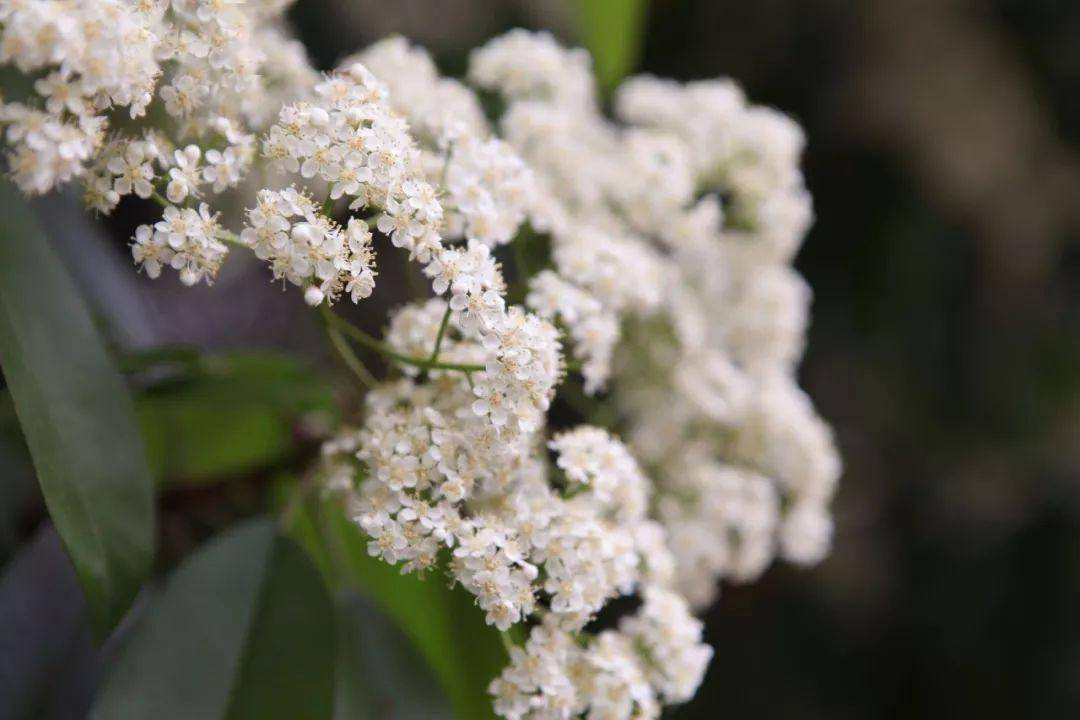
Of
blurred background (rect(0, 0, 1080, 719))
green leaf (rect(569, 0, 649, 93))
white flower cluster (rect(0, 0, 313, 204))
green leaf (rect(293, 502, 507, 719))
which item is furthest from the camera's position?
blurred background (rect(0, 0, 1080, 719))

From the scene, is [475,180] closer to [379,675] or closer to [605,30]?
[379,675]

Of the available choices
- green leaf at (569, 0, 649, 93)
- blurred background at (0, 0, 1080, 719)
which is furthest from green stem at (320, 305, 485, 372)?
blurred background at (0, 0, 1080, 719)

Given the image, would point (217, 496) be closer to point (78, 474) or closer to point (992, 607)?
point (78, 474)

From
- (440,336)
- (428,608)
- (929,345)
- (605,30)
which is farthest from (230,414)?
(929,345)

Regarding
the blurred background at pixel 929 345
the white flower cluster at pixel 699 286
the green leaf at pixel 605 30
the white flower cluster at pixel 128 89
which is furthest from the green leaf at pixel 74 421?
the blurred background at pixel 929 345

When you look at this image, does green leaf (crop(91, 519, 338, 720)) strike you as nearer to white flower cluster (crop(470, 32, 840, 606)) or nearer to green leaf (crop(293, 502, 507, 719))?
green leaf (crop(293, 502, 507, 719))

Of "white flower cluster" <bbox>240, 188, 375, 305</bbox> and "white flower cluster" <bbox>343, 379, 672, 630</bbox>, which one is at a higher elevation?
"white flower cluster" <bbox>240, 188, 375, 305</bbox>
